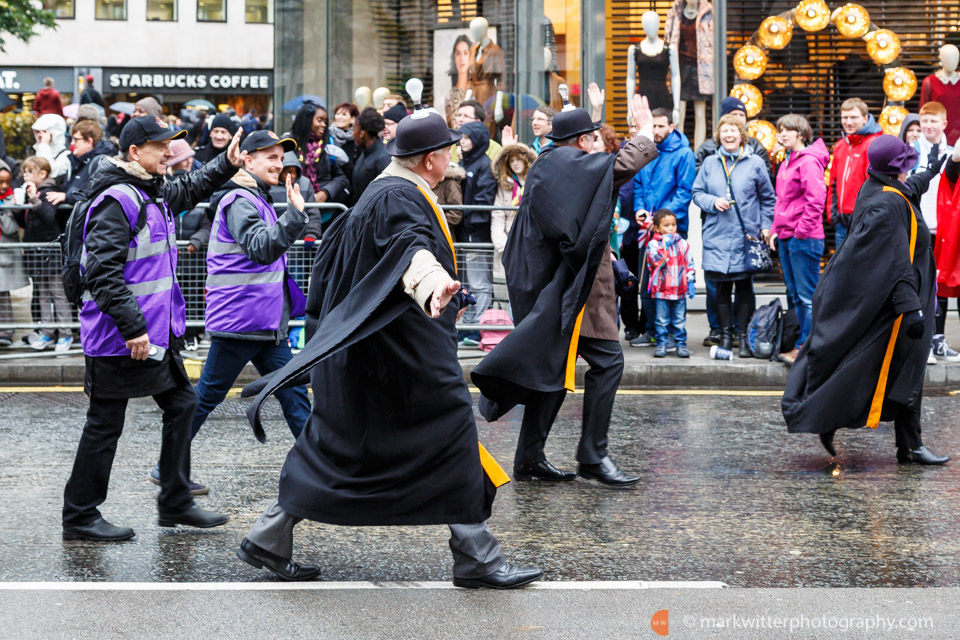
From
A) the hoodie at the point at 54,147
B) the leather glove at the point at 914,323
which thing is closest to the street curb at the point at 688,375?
the hoodie at the point at 54,147

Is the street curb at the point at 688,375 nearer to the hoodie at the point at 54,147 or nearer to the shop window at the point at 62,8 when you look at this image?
the hoodie at the point at 54,147

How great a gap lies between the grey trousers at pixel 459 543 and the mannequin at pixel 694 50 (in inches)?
374

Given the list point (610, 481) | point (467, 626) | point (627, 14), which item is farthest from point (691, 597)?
point (627, 14)

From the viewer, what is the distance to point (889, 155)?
712cm

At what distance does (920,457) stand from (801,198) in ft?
11.8

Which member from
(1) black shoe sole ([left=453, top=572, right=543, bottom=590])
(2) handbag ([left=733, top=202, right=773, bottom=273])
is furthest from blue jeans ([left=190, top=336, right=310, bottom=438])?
(2) handbag ([left=733, top=202, right=773, bottom=273])

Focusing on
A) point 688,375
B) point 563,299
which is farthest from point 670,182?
point 563,299

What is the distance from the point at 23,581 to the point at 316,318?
1589mm

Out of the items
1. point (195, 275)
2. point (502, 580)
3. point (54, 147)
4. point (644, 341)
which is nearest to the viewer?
point (502, 580)

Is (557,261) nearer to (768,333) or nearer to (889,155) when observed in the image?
(889,155)

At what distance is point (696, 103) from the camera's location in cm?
1395

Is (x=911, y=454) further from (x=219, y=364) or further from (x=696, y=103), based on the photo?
(x=696, y=103)

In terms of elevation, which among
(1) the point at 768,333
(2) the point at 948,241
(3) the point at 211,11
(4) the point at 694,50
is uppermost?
(3) the point at 211,11

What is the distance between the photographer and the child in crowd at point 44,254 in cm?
1087
